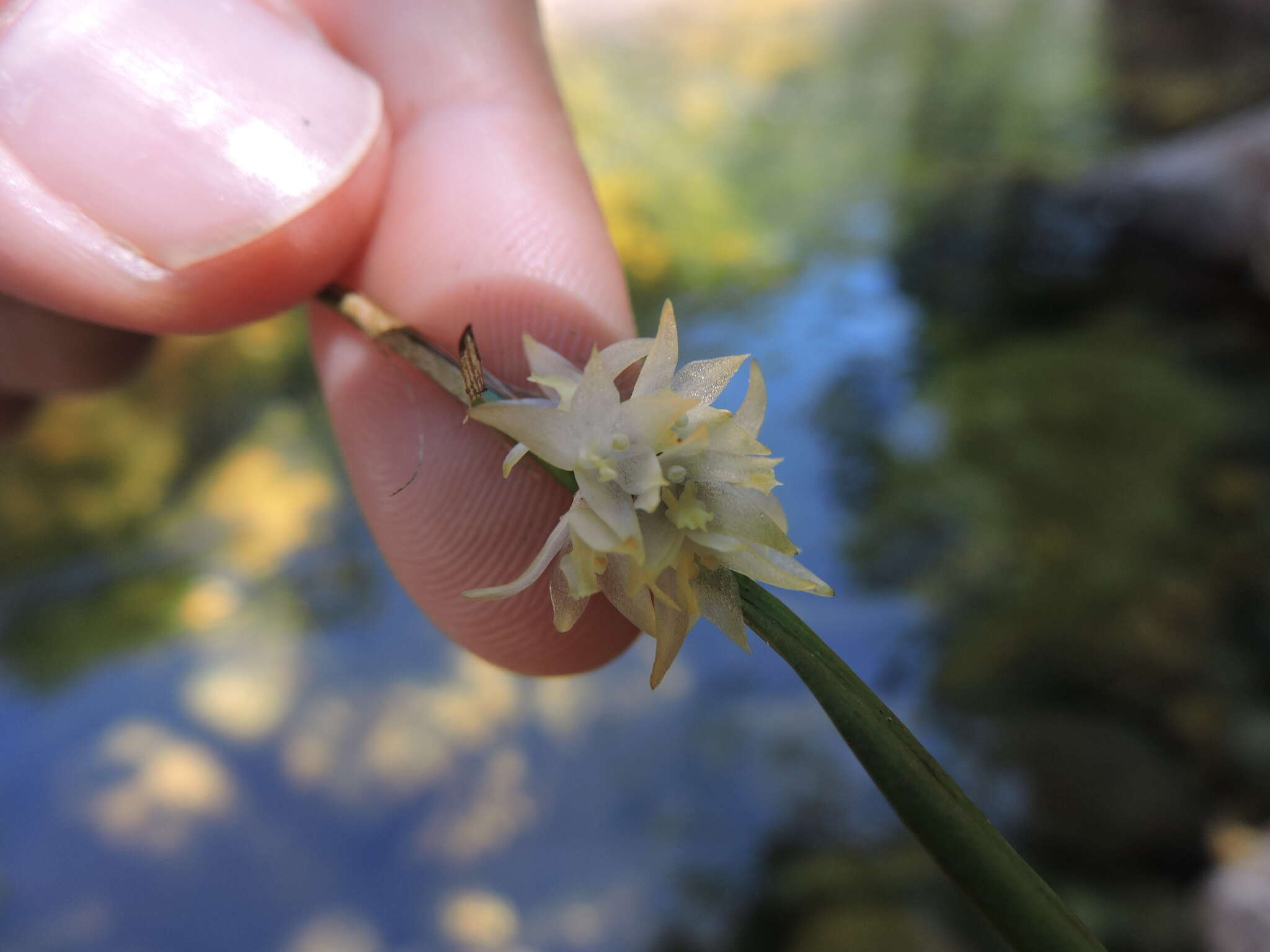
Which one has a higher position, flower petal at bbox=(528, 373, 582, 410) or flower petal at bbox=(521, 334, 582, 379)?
flower petal at bbox=(521, 334, 582, 379)

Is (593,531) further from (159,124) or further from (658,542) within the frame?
(159,124)

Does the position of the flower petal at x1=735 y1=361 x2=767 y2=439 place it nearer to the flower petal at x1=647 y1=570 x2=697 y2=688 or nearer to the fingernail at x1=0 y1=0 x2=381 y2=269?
the flower petal at x1=647 y1=570 x2=697 y2=688

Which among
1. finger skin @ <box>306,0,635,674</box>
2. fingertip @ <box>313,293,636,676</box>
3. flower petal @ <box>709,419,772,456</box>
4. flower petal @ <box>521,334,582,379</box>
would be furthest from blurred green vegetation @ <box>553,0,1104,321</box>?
flower petal @ <box>709,419,772,456</box>

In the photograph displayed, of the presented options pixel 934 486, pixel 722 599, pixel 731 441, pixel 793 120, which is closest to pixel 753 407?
pixel 731 441

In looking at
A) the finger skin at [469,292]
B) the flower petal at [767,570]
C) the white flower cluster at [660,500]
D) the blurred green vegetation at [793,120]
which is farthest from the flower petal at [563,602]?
the blurred green vegetation at [793,120]

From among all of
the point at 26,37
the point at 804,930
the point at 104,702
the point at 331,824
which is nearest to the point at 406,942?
the point at 331,824

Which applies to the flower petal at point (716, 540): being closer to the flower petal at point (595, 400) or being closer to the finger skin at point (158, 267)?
the flower petal at point (595, 400)

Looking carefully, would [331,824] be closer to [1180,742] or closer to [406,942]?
[406,942]
